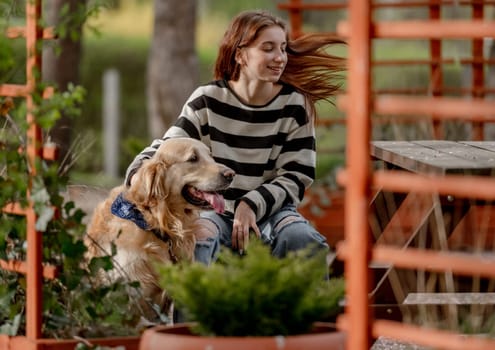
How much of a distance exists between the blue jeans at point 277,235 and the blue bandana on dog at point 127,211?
1.07 ft

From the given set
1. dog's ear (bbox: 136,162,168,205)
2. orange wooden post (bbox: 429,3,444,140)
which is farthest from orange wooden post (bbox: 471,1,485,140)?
dog's ear (bbox: 136,162,168,205)

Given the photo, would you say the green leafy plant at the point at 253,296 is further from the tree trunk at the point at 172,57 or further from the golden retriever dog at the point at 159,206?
the tree trunk at the point at 172,57

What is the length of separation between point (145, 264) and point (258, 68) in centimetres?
105

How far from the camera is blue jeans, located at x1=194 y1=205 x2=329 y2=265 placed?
5.73 meters

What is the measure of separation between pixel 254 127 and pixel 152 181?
0.60m

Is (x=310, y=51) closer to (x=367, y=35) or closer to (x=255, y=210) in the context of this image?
(x=255, y=210)

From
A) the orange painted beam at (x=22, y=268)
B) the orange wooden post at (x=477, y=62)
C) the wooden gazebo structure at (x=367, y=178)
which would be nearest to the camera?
the wooden gazebo structure at (x=367, y=178)

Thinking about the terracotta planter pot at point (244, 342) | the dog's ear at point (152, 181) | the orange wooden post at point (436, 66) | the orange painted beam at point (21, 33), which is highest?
the orange wooden post at point (436, 66)

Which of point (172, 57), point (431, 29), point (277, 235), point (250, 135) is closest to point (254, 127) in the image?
point (250, 135)

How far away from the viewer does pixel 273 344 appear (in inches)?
147

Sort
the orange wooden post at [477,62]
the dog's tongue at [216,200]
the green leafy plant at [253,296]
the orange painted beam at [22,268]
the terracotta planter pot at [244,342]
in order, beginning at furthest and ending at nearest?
the orange wooden post at [477,62] < the dog's tongue at [216,200] < the orange painted beam at [22,268] < the green leafy plant at [253,296] < the terracotta planter pot at [244,342]

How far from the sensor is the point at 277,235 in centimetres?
583

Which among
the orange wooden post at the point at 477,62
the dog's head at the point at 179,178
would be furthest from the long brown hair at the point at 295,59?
the orange wooden post at the point at 477,62

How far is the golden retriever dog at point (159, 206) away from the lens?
575 centimetres
